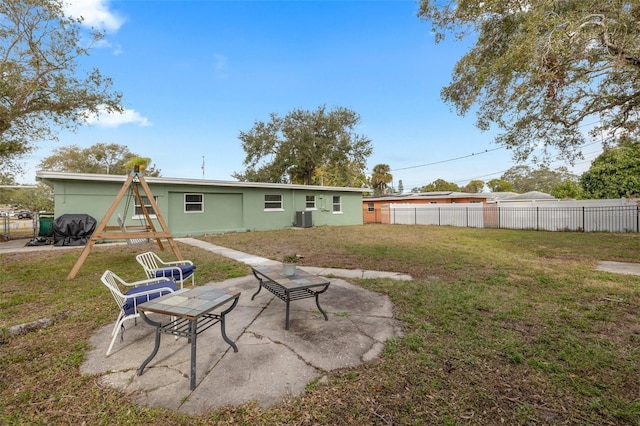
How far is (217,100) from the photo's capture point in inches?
569

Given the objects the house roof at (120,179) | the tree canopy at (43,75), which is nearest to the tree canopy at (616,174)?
the house roof at (120,179)

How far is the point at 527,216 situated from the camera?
1557cm

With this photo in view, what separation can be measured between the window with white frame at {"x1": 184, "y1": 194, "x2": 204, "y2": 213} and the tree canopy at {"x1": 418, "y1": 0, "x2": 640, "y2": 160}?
11.6m

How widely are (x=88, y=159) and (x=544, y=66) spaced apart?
133 feet

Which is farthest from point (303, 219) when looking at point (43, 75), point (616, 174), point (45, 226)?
point (616, 174)

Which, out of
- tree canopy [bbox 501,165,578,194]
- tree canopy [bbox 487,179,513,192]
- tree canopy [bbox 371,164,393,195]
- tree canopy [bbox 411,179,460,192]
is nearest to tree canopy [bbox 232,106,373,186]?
tree canopy [bbox 371,164,393,195]

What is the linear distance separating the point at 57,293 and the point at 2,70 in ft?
32.0

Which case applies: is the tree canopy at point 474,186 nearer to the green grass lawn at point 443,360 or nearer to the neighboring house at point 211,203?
the neighboring house at point 211,203

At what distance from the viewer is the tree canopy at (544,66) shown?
5529 mm

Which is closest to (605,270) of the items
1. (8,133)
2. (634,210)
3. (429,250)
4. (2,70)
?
(429,250)

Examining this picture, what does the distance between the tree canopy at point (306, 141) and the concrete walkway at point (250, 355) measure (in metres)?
20.6

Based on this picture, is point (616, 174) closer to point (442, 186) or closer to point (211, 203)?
point (211, 203)

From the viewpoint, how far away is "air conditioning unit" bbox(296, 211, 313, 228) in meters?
16.6

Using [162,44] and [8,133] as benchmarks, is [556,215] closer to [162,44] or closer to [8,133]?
[162,44]
